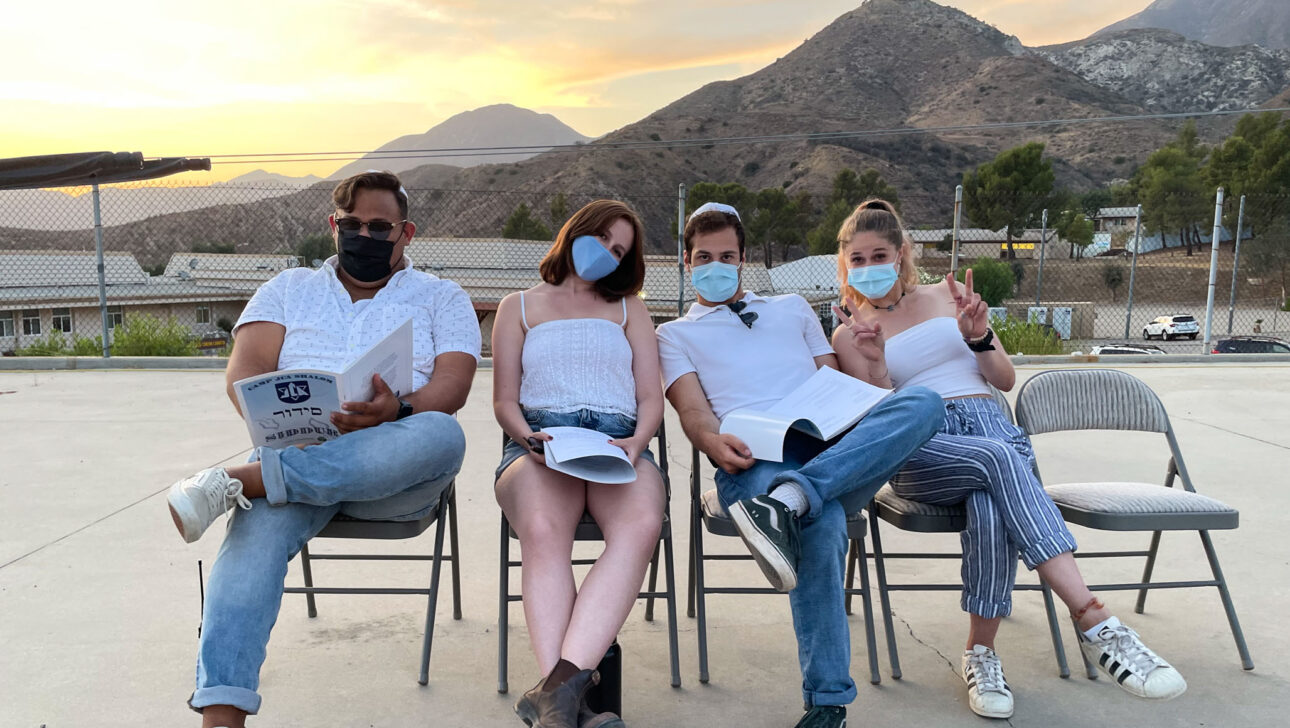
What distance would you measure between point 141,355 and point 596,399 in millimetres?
8709

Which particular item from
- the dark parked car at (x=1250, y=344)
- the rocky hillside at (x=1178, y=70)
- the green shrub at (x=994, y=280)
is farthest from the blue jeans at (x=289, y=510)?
the rocky hillside at (x=1178, y=70)

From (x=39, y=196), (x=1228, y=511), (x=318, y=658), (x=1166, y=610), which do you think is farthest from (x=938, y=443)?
(x=39, y=196)

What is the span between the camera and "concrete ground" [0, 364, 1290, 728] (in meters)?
2.21

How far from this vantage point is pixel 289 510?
6.79 ft

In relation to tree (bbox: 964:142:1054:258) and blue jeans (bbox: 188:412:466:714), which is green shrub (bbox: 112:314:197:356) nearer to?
blue jeans (bbox: 188:412:466:714)

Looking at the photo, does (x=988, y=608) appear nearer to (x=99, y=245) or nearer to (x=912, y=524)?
(x=912, y=524)

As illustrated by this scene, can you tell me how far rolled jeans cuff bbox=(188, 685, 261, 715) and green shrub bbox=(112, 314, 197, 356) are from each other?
8833 mm

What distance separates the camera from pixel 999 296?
2220cm

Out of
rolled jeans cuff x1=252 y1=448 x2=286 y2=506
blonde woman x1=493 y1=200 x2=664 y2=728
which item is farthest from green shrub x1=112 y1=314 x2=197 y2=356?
rolled jeans cuff x1=252 y1=448 x2=286 y2=506

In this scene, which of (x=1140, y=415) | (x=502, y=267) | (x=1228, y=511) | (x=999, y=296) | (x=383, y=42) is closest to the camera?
(x=1228, y=511)

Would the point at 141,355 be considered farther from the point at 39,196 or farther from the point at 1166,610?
the point at 1166,610

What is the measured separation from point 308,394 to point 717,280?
1247mm

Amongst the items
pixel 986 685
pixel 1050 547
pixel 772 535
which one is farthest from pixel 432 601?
pixel 1050 547

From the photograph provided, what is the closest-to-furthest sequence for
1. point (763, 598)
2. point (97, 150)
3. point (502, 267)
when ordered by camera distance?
point (763, 598), point (97, 150), point (502, 267)
